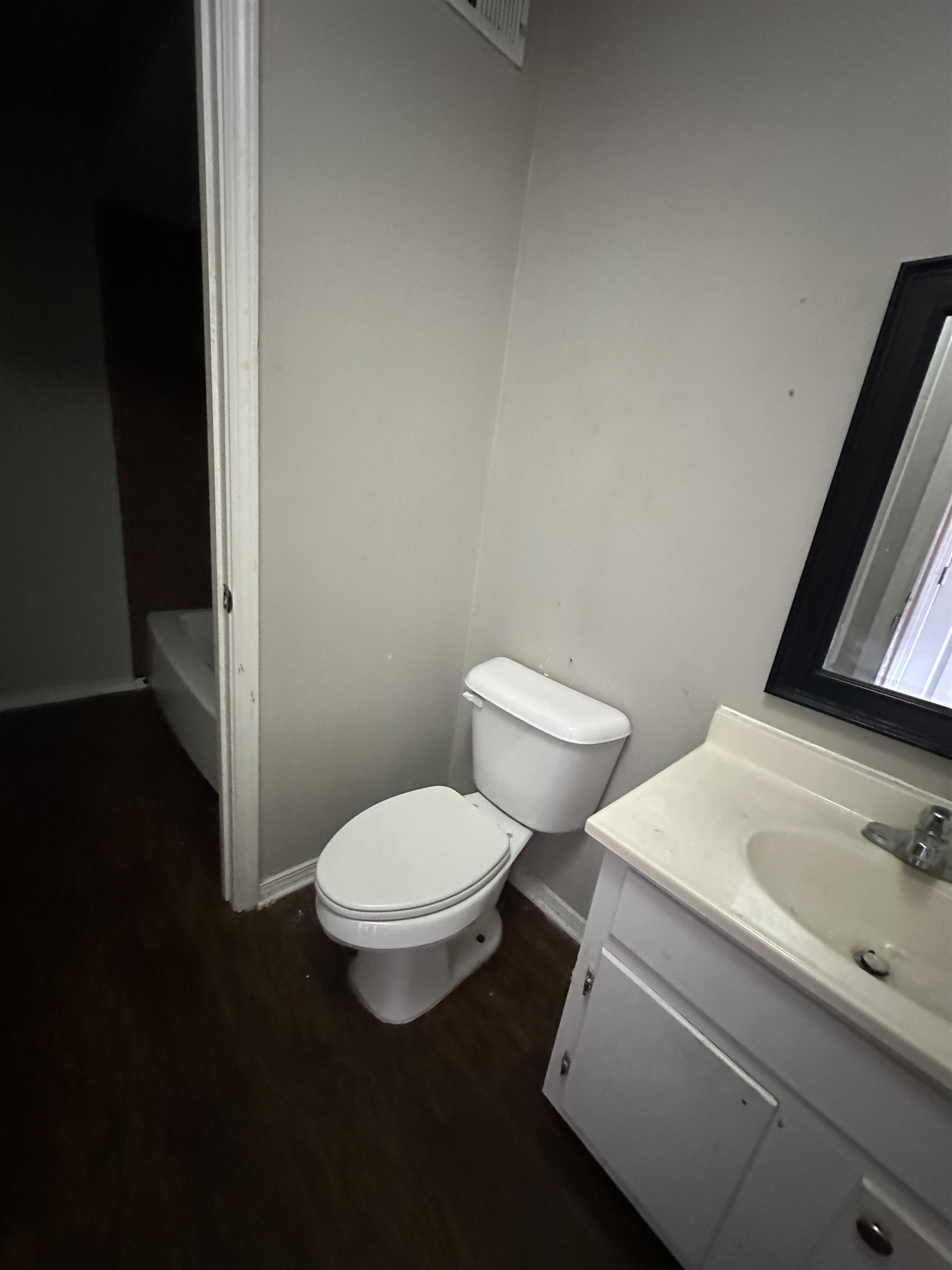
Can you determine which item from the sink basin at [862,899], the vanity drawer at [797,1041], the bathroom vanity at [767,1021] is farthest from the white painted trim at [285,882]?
the sink basin at [862,899]

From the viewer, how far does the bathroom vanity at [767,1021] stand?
0.62m

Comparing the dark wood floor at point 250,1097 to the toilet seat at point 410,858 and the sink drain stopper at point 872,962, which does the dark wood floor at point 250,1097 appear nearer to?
the toilet seat at point 410,858

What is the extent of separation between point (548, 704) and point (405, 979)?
0.74 m

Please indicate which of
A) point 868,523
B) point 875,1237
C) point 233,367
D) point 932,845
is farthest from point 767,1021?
point 233,367

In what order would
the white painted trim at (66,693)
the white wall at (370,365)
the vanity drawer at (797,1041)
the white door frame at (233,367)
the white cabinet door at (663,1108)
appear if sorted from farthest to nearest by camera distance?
the white painted trim at (66,693), the white wall at (370,365), the white door frame at (233,367), the white cabinet door at (663,1108), the vanity drawer at (797,1041)

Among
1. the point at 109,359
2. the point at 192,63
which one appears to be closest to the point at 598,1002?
the point at 192,63

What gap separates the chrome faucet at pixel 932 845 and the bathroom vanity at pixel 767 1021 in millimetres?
21

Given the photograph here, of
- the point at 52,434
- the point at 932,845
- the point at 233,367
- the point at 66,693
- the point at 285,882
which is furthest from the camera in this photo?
the point at 66,693

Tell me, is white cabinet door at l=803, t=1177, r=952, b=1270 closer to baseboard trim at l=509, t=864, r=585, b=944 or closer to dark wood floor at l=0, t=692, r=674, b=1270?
dark wood floor at l=0, t=692, r=674, b=1270

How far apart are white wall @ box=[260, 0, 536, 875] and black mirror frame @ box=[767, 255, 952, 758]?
2.89ft

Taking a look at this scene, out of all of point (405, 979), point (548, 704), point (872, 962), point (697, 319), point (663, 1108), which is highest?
point (697, 319)

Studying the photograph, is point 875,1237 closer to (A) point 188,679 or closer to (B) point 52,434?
(A) point 188,679

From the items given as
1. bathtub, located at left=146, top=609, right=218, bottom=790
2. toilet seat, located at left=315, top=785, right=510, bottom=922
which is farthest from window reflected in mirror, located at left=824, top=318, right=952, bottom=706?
bathtub, located at left=146, top=609, right=218, bottom=790

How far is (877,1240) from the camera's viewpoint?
0.63 metres
